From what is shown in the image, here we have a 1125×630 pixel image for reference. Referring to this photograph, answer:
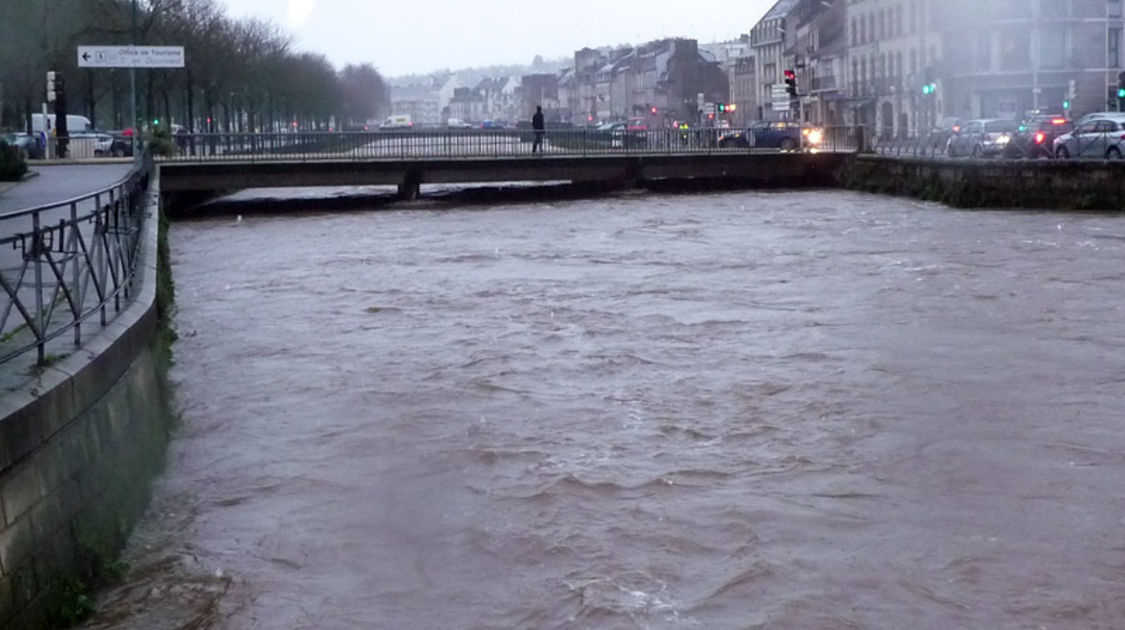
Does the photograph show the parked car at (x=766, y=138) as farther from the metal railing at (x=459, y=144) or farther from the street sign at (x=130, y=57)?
the street sign at (x=130, y=57)

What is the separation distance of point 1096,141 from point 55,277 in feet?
101

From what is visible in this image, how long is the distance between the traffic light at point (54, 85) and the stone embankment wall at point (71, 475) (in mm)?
35576

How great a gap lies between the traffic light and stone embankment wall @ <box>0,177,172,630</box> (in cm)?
3558

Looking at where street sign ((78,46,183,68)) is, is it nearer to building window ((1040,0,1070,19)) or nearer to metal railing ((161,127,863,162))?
metal railing ((161,127,863,162))

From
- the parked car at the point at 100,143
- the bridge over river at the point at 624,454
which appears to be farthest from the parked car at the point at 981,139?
the parked car at the point at 100,143

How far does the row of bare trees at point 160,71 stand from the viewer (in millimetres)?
44281

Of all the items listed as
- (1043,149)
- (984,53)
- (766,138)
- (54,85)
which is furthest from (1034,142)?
(984,53)

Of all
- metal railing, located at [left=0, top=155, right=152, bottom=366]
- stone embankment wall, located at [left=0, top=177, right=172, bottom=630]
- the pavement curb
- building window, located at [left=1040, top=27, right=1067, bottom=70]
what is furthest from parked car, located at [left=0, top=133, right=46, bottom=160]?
building window, located at [left=1040, top=27, right=1067, bottom=70]

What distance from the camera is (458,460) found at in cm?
1239

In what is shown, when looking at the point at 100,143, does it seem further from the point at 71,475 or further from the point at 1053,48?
the point at 71,475

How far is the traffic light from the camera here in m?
45.1

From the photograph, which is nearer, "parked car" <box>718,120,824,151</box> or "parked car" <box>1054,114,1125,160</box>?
"parked car" <box>1054,114,1125,160</box>

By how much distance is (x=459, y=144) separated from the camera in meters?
46.8

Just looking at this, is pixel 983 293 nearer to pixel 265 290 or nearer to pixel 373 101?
pixel 265 290
